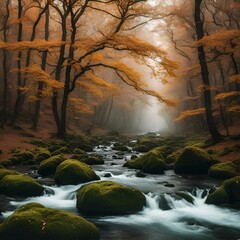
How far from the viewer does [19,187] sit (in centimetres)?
Answer: 915

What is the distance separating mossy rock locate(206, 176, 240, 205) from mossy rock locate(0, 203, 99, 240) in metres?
4.10

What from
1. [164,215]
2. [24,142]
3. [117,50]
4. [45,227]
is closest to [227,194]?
[164,215]

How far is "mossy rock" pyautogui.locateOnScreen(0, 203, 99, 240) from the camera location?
5684mm

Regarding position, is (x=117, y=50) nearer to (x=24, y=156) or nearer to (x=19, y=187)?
(x=24, y=156)

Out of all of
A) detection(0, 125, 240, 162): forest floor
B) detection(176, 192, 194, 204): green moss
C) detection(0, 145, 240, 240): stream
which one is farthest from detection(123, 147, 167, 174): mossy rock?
detection(176, 192, 194, 204): green moss

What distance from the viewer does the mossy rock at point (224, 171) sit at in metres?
11.5

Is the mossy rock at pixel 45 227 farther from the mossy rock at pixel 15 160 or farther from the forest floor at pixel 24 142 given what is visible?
the forest floor at pixel 24 142

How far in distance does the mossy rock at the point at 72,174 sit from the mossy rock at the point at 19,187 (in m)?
1.08

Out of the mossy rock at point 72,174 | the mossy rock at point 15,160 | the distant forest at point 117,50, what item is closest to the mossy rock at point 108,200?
the mossy rock at point 72,174

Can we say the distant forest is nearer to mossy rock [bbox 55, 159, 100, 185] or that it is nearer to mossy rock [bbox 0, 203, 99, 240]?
mossy rock [bbox 55, 159, 100, 185]

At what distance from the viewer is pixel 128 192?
26.8 feet

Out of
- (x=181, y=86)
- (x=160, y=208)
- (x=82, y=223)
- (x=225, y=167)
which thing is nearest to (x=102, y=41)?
(x=225, y=167)

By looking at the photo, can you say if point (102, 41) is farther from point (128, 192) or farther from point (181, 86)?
point (181, 86)

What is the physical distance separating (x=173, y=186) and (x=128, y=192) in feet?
9.17
